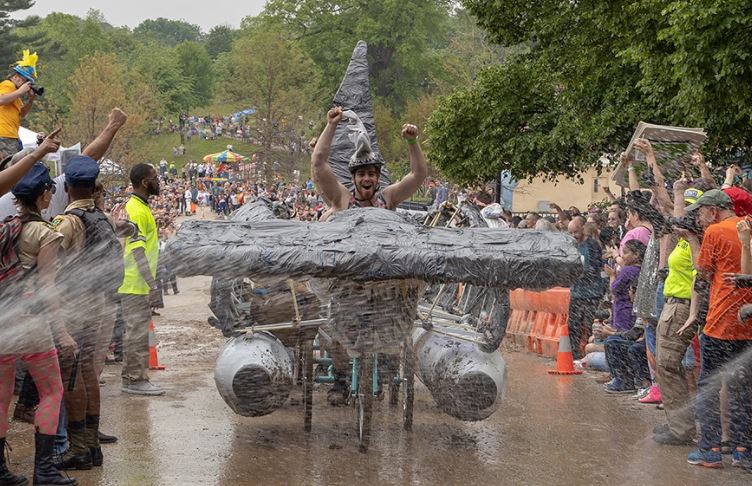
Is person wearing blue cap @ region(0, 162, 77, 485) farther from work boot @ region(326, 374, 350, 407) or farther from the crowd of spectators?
the crowd of spectators

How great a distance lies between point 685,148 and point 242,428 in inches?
174

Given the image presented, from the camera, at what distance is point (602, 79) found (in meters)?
21.5

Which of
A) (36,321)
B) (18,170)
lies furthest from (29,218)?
(36,321)

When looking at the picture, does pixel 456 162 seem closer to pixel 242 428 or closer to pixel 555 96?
pixel 555 96

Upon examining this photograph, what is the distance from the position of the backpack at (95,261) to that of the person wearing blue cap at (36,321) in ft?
2.64

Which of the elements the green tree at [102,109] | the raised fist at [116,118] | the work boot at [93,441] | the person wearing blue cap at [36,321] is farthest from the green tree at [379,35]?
the person wearing blue cap at [36,321]

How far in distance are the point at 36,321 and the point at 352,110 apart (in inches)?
202

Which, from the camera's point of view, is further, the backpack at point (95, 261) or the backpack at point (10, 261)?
the backpack at point (95, 261)

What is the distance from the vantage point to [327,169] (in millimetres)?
9297

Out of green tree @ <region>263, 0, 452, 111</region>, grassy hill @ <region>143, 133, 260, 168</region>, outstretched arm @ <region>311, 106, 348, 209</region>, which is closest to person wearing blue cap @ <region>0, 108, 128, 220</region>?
outstretched arm @ <region>311, 106, 348, 209</region>

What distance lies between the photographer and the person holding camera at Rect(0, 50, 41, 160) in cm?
1104

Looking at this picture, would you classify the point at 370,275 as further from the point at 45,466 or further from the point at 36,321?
the point at 45,466

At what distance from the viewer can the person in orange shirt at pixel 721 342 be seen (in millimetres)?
8078

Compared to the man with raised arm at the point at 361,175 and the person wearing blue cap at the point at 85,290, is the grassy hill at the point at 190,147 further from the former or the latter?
the person wearing blue cap at the point at 85,290
